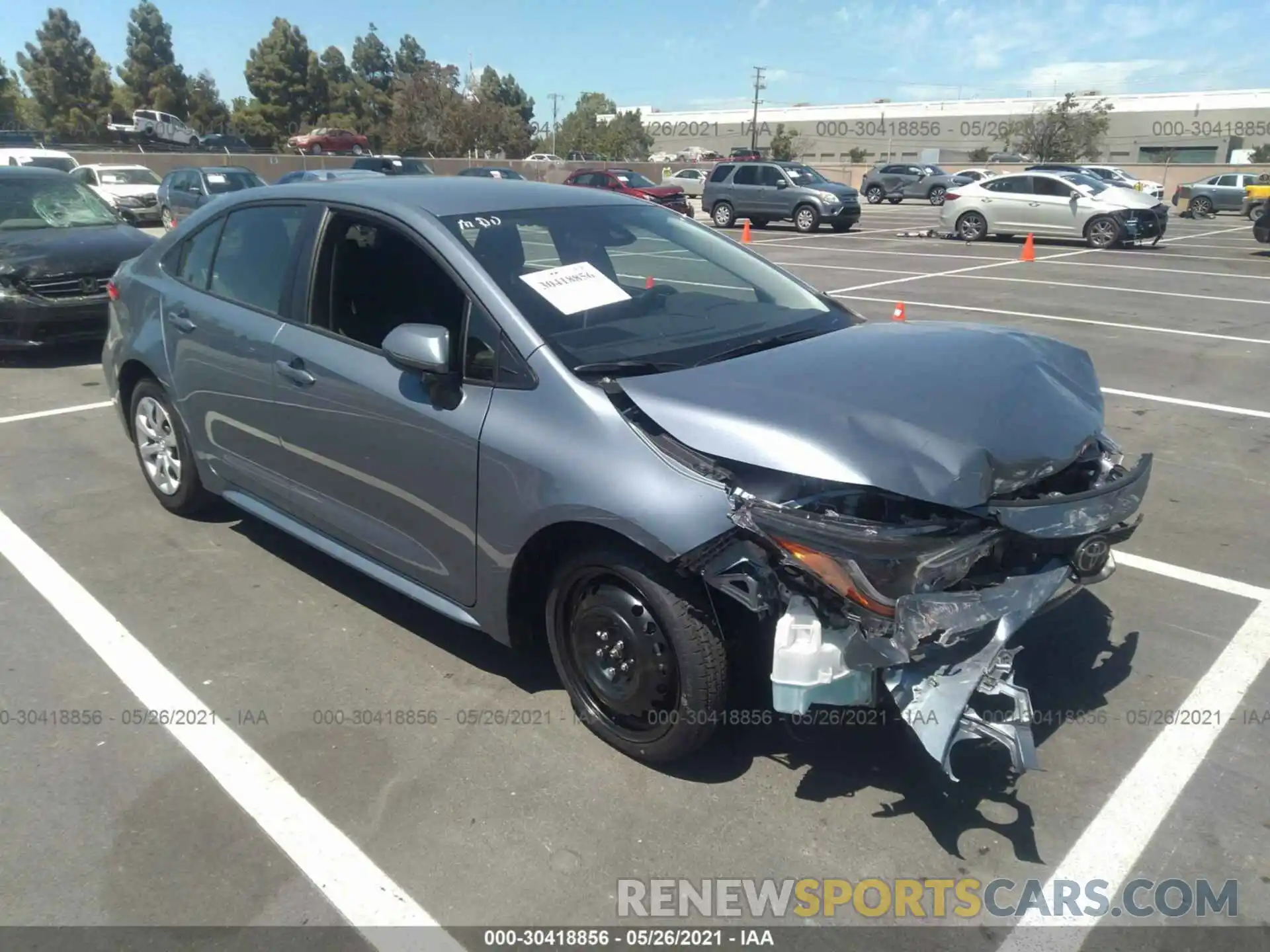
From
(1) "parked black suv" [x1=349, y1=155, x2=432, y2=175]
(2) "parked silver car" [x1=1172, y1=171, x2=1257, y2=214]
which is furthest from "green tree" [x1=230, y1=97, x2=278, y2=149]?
(2) "parked silver car" [x1=1172, y1=171, x2=1257, y2=214]

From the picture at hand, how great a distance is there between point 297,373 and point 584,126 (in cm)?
11127

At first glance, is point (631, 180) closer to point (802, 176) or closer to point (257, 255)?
point (802, 176)

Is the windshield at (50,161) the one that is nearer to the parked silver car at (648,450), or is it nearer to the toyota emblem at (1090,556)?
the parked silver car at (648,450)

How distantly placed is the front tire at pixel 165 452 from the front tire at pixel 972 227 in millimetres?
21300

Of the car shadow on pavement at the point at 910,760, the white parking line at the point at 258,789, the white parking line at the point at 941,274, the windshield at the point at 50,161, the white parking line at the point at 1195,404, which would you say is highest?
the windshield at the point at 50,161

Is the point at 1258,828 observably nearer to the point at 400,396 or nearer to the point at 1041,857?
the point at 1041,857

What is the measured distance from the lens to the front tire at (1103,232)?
2091 centimetres

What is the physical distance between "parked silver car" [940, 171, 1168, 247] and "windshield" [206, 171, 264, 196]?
16003mm

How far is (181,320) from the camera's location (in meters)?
4.72

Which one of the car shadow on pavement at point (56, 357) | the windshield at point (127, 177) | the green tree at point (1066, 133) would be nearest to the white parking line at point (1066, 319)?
the car shadow on pavement at point (56, 357)

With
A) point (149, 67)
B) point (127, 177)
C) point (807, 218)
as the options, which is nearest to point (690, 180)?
point (807, 218)

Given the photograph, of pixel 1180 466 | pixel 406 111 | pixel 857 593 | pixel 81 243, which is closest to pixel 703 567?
pixel 857 593

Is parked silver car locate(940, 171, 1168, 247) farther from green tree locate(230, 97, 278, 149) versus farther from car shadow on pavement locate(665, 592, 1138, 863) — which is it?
green tree locate(230, 97, 278, 149)

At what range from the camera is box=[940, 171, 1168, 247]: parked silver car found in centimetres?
2100
